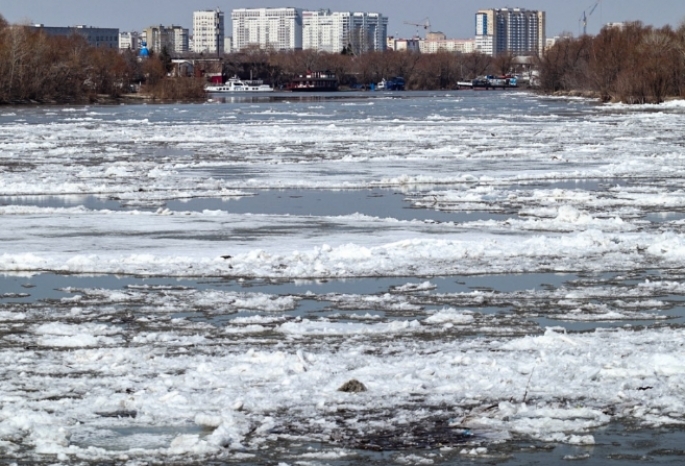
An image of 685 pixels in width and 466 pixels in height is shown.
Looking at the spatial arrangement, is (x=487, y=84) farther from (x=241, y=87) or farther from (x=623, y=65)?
(x=623, y=65)

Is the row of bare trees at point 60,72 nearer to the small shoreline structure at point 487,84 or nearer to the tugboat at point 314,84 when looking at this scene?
the tugboat at point 314,84

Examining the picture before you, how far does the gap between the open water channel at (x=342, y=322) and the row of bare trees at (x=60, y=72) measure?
229 feet

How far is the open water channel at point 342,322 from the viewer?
627 cm

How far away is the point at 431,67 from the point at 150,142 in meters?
152

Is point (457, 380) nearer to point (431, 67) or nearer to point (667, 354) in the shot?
point (667, 354)

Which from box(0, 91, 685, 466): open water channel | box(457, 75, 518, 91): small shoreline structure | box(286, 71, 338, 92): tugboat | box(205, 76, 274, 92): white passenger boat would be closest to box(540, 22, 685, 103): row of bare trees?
box(286, 71, 338, 92): tugboat

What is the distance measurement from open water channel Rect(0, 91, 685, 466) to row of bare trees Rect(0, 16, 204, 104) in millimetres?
69777

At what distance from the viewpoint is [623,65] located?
285 ft

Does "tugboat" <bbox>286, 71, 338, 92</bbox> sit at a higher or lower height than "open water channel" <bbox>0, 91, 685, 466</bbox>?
higher

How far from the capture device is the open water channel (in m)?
6.27

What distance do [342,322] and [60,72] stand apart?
290 ft

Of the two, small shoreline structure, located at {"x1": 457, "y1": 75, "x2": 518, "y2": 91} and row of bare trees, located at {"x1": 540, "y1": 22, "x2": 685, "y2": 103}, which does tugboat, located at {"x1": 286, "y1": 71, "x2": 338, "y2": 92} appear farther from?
row of bare trees, located at {"x1": 540, "y1": 22, "x2": 685, "y2": 103}

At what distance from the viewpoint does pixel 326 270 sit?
11.2 meters

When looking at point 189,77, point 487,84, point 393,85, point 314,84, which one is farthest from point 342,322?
point 393,85
